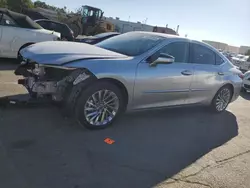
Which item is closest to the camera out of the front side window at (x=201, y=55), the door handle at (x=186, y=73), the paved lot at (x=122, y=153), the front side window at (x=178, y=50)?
the paved lot at (x=122, y=153)

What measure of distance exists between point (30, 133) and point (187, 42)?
11.2 feet

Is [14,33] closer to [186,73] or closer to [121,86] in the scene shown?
[121,86]

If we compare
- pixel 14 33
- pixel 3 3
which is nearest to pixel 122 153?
pixel 14 33

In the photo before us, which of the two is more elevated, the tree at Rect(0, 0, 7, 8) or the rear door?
the tree at Rect(0, 0, 7, 8)

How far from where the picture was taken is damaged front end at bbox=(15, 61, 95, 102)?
448cm

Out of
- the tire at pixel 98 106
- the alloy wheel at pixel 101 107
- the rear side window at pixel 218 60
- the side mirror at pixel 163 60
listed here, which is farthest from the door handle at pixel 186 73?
the alloy wheel at pixel 101 107

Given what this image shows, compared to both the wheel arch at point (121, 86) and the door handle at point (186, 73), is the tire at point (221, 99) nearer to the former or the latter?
the door handle at point (186, 73)

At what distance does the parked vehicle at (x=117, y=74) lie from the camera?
4.45 metres

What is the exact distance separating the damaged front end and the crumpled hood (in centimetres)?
13

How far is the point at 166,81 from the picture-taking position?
5.32m

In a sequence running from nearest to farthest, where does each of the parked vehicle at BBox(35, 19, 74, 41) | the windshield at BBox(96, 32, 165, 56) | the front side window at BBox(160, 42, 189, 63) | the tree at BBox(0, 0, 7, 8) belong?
the windshield at BBox(96, 32, 165, 56) → the front side window at BBox(160, 42, 189, 63) → the parked vehicle at BBox(35, 19, 74, 41) → the tree at BBox(0, 0, 7, 8)

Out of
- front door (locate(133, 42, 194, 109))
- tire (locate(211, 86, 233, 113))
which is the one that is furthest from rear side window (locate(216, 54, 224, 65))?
front door (locate(133, 42, 194, 109))

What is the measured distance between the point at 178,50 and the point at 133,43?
0.88 meters

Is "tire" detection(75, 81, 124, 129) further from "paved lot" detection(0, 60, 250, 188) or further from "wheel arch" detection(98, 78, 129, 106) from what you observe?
"paved lot" detection(0, 60, 250, 188)
